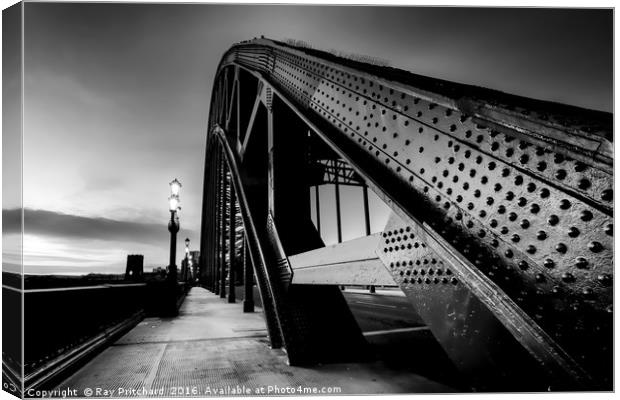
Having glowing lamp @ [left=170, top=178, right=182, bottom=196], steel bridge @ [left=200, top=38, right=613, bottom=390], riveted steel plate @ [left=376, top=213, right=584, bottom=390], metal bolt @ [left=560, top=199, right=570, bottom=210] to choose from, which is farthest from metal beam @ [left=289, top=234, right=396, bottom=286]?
glowing lamp @ [left=170, top=178, right=182, bottom=196]

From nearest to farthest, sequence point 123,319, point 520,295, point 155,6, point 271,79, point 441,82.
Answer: point 520,295
point 441,82
point 155,6
point 271,79
point 123,319

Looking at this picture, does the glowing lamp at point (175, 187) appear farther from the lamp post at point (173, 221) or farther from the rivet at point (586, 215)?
the rivet at point (586, 215)

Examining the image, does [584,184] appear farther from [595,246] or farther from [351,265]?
[351,265]

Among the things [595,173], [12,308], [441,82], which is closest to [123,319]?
[12,308]

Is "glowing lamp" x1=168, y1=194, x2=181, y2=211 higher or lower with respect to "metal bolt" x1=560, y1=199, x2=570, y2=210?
higher

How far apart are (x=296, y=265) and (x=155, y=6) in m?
3.64

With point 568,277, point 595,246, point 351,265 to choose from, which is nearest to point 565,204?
point 595,246

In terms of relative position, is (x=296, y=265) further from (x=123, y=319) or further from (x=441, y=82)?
(x=123, y=319)

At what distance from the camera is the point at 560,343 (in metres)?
1.48

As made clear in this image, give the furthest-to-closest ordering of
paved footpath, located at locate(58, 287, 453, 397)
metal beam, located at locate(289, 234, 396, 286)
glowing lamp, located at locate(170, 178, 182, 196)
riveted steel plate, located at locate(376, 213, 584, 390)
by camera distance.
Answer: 1. glowing lamp, located at locate(170, 178, 182, 196)
2. paved footpath, located at locate(58, 287, 453, 397)
3. metal beam, located at locate(289, 234, 396, 286)
4. riveted steel plate, located at locate(376, 213, 584, 390)

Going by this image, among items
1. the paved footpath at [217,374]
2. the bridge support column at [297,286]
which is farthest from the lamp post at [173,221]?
the bridge support column at [297,286]

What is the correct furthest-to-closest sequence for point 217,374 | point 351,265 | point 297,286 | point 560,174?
point 297,286, point 217,374, point 351,265, point 560,174

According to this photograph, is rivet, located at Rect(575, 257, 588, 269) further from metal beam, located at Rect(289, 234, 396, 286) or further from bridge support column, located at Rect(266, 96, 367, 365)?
bridge support column, located at Rect(266, 96, 367, 365)

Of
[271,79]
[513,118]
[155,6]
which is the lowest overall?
[513,118]
